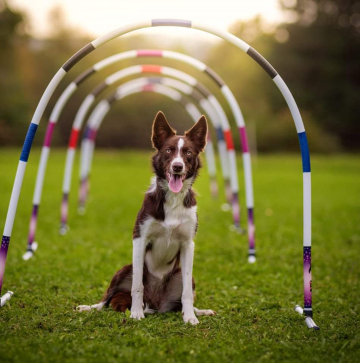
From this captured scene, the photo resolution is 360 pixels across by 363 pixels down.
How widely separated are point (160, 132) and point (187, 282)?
147cm

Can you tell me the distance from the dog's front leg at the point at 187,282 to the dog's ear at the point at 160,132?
102 cm

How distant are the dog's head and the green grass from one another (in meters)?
1.36

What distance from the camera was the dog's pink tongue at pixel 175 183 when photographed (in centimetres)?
421

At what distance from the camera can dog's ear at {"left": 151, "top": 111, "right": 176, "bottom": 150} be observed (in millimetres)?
4355

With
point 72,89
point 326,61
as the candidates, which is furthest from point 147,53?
point 326,61

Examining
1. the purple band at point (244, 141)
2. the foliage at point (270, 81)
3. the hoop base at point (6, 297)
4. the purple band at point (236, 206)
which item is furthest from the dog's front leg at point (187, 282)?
the foliage at point (270, 81)

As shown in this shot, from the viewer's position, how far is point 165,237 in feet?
14.2

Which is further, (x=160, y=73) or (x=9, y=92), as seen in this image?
(x=9, y=92)

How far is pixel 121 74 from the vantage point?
7684 mm

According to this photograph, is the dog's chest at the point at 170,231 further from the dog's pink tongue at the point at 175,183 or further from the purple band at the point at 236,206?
the purple band at the point at 236,206

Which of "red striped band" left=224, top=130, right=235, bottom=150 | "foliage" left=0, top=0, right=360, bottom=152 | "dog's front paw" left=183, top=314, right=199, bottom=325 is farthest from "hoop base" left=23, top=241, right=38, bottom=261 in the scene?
"foliage" left=0, top=0, right=360, bottom=152

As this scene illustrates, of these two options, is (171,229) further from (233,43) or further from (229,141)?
(229,141)

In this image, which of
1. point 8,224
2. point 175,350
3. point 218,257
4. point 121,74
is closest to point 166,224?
point 175,350

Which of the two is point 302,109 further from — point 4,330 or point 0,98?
point 4,330
